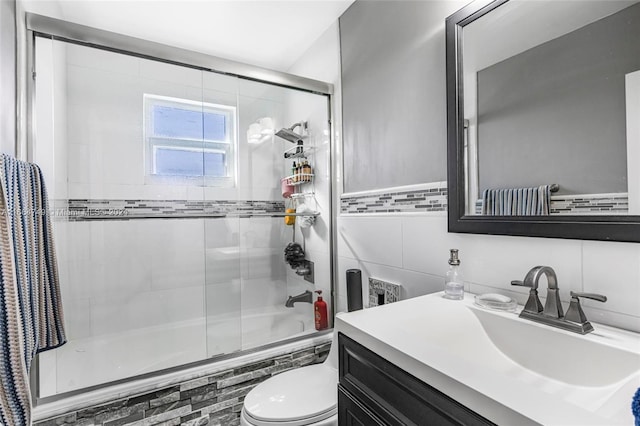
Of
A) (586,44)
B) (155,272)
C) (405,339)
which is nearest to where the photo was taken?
(405,339)

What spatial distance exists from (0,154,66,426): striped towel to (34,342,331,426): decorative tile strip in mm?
384

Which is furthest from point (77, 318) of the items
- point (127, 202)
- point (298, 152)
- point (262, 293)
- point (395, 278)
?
point (395, 278)

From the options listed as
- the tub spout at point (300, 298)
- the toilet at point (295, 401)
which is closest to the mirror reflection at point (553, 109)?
the toilet at point (295, 401)

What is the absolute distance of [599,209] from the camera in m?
0.83

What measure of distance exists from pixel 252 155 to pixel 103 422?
1.55 m

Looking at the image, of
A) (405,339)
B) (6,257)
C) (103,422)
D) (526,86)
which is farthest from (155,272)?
(526,86)

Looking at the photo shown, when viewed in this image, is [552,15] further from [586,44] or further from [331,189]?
[331,189]

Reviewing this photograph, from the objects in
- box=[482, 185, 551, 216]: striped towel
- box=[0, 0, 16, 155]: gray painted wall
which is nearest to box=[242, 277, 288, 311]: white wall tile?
box=[0, 0, 16, 155]: gray painted wall

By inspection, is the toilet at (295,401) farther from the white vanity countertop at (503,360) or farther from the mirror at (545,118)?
the mirror at (545,118)

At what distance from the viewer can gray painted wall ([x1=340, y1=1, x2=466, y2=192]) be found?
1.32 meters

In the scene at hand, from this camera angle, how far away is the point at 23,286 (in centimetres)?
99

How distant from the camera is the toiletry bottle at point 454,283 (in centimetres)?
109

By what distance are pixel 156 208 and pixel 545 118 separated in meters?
1.95

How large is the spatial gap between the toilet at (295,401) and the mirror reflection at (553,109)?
35.1 inches
